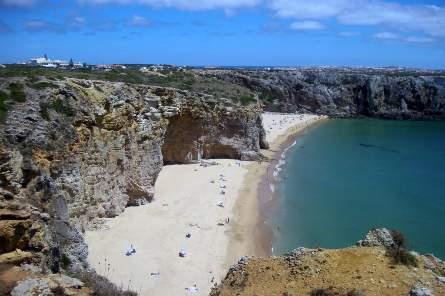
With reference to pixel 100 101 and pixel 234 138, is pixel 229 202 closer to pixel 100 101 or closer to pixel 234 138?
pixel 100 101

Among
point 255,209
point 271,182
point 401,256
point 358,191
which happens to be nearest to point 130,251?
point 255,209

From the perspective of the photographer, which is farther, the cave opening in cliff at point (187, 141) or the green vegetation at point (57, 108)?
the cave opening in cliff at point (187, 141)

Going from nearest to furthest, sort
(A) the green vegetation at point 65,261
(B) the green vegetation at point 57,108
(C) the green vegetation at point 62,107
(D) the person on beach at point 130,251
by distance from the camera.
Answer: (A) the green vegetation at point 65,261 → (D) the person on beach at point 130,251 → (B) the green vegetation at point 57,108 → (C) the green vegetation at point 62,107

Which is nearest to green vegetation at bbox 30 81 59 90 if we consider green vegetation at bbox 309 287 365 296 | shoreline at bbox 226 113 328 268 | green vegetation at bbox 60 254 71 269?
green vegetation at bbox 60 254 71 269

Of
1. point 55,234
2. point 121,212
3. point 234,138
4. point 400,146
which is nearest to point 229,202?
point 121,212

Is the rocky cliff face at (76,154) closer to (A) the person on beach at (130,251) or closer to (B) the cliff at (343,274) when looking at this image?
(A) the person on beach at (130,251)

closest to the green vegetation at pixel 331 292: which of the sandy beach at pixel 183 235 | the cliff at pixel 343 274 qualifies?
the cliff at pixel 343 274
